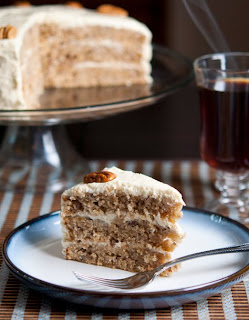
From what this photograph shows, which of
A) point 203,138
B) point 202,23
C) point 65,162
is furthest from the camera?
point 65,162

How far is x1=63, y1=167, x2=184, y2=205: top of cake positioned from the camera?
153 cm

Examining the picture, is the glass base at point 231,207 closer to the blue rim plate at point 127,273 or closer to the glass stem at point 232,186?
the glass stem at point 232,186

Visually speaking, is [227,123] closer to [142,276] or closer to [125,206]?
[125,206]

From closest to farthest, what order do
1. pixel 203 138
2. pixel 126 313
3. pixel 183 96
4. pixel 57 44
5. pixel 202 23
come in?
pixel 126 313
pixel 203 138
pixel 202 23
pixel 57 44
pixel 183 96

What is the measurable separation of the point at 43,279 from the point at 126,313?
0.68 feet

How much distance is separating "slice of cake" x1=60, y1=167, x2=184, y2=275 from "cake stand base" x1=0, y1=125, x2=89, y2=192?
2.68ft

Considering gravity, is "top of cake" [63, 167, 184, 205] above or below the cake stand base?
above

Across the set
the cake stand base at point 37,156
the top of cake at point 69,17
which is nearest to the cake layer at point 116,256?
the cake stand base at point 37,156

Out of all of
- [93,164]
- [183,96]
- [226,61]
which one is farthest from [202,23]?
[183,96]

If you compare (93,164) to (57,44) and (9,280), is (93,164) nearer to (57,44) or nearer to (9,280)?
(57,44)

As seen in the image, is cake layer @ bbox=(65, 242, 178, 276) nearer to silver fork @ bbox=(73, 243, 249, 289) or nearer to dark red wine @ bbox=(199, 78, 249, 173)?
silver fork @ bbox=(73, 243, 249, 289)

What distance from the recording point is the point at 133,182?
1587 millimetres

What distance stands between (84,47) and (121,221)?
4.78 ft

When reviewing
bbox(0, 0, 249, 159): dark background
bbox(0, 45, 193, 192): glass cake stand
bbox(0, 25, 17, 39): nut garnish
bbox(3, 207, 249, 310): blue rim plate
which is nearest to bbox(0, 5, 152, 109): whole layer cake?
bbox(0, 45, 193, 192): glass cake stand
